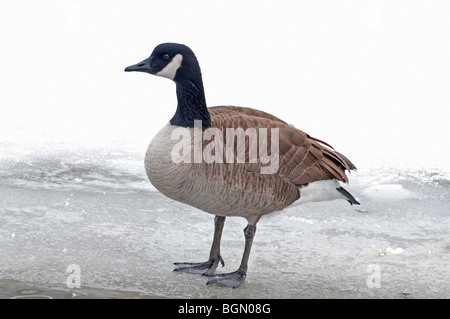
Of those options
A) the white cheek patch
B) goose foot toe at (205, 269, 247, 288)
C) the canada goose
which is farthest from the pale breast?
goose foot toe at (205, 269, 247, 288)

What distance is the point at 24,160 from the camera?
26.5 ft

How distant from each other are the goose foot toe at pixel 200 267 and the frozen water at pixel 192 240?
0.08 m

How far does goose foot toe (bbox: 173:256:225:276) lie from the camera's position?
483 centimetres

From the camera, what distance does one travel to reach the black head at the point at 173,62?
4.43 meters

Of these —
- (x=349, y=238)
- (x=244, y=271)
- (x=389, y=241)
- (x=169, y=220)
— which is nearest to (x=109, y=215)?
(x=169, y=220)

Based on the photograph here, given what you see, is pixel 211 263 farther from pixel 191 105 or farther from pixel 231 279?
pixel 191 105

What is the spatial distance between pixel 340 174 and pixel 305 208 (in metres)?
1.68

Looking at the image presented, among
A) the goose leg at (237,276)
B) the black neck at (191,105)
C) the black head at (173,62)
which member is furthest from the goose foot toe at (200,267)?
the black head at (173,62)

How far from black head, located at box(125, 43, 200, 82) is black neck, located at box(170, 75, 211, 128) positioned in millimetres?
67

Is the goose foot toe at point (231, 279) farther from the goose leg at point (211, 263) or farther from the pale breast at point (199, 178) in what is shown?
the pale breast at point (199, 178)

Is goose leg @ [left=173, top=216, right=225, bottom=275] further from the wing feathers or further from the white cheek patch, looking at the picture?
the white cheek patch

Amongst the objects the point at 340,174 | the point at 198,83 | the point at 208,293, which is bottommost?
the point at 208,293

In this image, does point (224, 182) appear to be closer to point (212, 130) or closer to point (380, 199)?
point (212, 130)

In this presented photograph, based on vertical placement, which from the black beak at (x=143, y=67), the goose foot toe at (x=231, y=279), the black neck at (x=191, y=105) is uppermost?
the black beak at (x=143, y=67)
